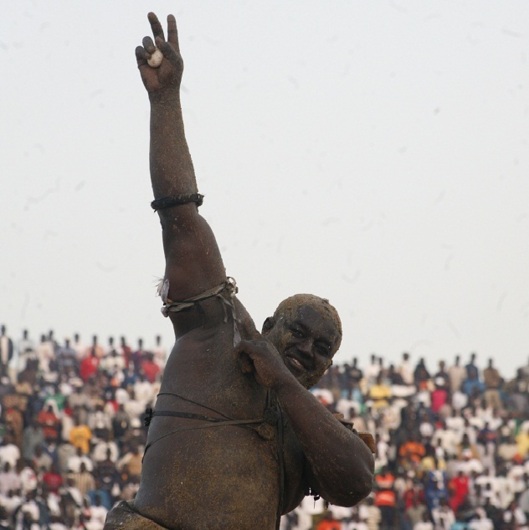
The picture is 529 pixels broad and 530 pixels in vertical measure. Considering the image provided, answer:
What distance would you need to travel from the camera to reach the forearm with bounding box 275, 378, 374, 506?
16.5ft

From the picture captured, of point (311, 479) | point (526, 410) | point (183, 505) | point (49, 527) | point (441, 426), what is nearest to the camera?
point (183, 505)

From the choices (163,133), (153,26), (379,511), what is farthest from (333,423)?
(379,511)

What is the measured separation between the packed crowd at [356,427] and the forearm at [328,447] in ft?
47.5

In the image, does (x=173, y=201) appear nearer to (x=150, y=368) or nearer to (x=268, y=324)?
(x=268, y=324)

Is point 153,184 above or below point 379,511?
above

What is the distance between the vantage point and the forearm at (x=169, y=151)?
17.3ft

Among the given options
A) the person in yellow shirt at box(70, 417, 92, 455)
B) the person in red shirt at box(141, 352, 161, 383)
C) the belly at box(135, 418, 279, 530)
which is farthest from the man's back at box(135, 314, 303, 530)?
the person in red shirt at box(141, 352, 161, 383)

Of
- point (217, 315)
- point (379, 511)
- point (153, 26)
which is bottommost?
point (379, 511)

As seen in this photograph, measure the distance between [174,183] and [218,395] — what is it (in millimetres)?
772

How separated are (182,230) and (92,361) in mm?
19217

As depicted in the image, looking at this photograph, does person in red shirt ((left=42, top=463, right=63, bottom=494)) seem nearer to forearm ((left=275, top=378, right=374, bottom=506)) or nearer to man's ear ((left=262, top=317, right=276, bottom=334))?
man's ear ((left=262, top=317, right=276, bottom=334))

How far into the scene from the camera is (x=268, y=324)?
217 inches

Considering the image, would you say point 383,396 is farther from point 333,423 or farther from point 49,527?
point 333,423

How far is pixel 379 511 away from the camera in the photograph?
21.6 m
